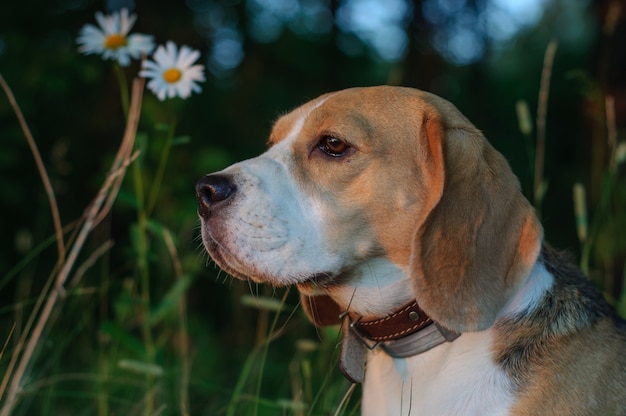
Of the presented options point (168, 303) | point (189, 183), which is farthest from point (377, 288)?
point (189, 183)

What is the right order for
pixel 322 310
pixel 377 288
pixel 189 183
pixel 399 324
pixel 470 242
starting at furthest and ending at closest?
pixel 189 183, pixel 322 310, pixel 377 288, pixel 399 324, pixel 470 242

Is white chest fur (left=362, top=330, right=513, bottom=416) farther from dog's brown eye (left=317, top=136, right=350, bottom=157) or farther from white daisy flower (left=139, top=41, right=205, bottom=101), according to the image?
white daisy flower (left=139, top=41, right=205, bottom=101)

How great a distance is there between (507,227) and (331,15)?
27.8 ft

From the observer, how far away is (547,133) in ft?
49.6

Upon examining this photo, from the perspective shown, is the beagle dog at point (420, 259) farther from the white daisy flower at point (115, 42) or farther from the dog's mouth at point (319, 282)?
the white daisy flower at point (115, 42)

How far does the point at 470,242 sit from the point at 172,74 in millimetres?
1481

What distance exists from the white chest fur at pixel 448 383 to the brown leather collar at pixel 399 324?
0.37ft

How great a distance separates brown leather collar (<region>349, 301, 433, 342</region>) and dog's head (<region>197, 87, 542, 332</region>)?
0.10 m

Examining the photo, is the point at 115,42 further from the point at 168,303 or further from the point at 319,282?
the point at 319,282

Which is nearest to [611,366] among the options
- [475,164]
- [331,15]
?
[475,164]

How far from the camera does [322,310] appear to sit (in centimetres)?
328

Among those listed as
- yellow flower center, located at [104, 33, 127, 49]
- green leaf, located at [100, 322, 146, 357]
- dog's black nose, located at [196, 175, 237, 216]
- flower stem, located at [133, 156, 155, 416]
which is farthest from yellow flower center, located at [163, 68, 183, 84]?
green leaf, located at [100, 322, 146, 357]

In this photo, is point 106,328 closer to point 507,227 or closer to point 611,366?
point 507,227

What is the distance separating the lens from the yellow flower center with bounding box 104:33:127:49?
3346mm
